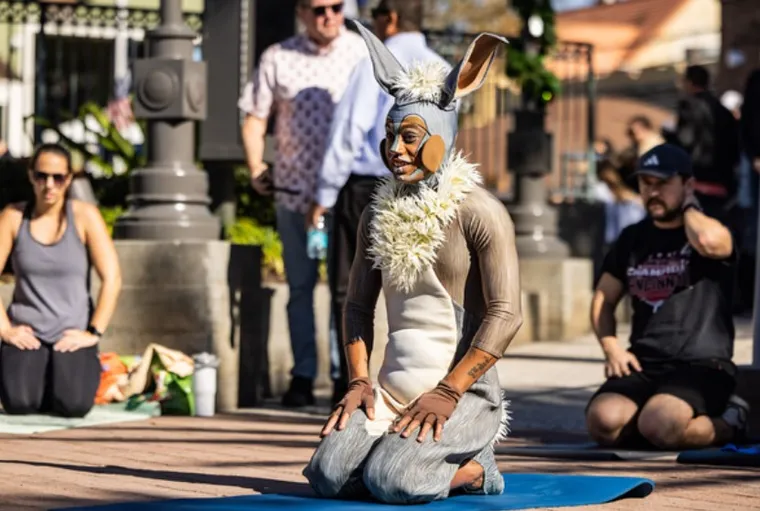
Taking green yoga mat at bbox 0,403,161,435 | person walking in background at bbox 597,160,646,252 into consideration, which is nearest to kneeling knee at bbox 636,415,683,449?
green yoga mat at bbox 0,403,161,435

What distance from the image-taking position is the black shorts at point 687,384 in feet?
25.5

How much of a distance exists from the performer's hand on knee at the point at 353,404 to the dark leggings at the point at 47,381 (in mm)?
3107

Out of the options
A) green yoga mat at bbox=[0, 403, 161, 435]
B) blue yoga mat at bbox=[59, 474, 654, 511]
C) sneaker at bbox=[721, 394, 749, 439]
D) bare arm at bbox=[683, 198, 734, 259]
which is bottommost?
green yoga mat at bbox=[0, 403, 161, 435]

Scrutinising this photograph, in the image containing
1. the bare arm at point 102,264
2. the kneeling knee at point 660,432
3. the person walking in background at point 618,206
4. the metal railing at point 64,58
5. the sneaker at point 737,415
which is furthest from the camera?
the person walking in background at point 618,206

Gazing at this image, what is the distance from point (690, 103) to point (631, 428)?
6066mm

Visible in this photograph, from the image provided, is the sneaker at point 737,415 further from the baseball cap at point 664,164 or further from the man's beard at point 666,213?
the baseball cap at point 664,164

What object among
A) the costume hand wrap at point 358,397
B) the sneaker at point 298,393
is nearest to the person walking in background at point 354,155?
the sneaker at point 298,393

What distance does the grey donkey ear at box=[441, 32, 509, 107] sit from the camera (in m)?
6.18

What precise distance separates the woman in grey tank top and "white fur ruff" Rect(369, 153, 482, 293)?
315 cm

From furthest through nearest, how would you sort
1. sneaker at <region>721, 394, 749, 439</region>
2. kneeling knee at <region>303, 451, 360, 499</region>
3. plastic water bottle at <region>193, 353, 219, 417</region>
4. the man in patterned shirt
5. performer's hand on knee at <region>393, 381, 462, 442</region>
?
the man in patterned shirt
plastic water bottle at <region>193, 353, 219, 417</region>
sneaker at <region>721, 394, 749, 439</region>
kneeling knee at <region>303, 451, 360, 499</region>
performer's hand on knee at <region>393, 381, 462, 442</region>

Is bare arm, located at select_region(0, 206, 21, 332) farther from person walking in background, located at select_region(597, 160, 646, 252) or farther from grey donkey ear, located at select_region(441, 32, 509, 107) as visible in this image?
person walking in background, located at select_region(597, 160, 646, 252)

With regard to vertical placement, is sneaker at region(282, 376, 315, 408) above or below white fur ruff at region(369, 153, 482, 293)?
below

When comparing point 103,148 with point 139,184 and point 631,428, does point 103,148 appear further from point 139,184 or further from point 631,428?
point 631,428

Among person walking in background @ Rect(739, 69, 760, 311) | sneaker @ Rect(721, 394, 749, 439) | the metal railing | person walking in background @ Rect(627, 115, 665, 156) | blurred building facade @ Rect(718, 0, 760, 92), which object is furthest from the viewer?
blurred building facade @ Rect(718, 0, 760, 92)
